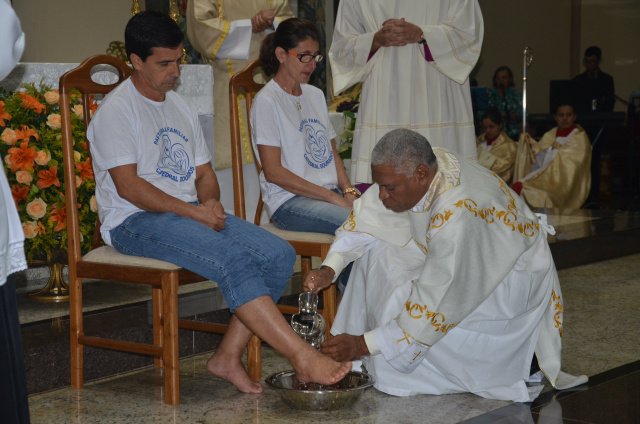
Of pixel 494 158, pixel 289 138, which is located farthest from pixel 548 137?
pixel 289 138

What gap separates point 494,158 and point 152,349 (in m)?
6.17

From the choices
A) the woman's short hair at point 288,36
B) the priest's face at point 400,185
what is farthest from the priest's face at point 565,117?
the priest's face at point 400,185

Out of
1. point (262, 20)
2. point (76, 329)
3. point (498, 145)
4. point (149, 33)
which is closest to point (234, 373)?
point (76, 329)

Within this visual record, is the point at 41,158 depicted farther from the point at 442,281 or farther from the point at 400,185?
the point at 442,281

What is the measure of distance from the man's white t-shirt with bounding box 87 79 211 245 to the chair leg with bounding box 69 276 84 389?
0.20m

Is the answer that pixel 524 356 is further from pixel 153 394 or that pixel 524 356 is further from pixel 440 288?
pixel 153 394

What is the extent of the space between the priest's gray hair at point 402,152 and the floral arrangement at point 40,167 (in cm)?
150

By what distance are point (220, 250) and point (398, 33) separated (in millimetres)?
1754

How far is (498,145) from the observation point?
899cm

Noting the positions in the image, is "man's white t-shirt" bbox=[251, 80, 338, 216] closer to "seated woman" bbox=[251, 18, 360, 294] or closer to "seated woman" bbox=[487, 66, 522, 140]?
"seated woman" bbox=[251, 18, 360, 294]

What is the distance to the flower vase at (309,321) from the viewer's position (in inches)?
117

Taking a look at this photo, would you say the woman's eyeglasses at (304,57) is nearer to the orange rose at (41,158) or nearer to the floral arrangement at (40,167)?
the floral arrangement at (40,167)

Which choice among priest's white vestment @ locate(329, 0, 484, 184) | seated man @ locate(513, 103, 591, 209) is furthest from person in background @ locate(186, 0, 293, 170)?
seated man @ locate(513, 103, 591, 209)

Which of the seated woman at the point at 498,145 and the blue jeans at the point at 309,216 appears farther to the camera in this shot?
the seated woman at the point at 498,145
